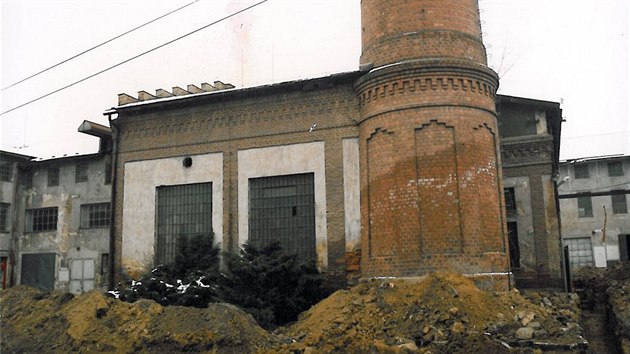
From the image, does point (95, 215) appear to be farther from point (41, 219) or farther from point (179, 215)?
point (179, 215)

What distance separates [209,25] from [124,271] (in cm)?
1229

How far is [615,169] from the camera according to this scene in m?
40.3

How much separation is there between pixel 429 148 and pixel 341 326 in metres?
6.03

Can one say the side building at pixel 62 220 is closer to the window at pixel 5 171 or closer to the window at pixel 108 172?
the window at pixel 108 172

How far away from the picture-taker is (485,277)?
16.3 metres

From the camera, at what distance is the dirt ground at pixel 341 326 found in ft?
42.2

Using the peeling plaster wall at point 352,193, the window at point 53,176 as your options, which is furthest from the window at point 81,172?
the peeling plaster wall at point 352,193

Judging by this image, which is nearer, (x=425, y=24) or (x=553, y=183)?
(x=425, y=24)

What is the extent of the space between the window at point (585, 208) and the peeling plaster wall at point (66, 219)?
31.3 metres

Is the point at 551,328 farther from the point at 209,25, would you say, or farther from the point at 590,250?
the point at 590,250

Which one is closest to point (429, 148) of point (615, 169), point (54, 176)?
point (54, 176)

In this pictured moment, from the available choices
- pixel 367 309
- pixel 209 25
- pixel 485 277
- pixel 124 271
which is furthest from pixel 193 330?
pixel 124 271

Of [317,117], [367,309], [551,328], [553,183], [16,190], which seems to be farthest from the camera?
[16,190]

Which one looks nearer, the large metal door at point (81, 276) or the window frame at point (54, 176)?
the large metal door at point (81, 276)
